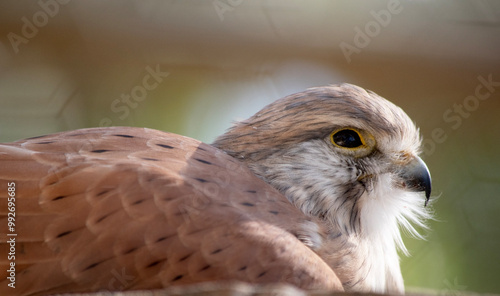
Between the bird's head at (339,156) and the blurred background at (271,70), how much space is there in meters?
0.57

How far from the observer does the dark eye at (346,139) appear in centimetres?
190

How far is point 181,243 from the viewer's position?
4.34ft

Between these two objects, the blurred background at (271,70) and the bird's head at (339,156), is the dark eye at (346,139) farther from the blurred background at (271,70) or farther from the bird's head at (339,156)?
the blurred background at (271,70)

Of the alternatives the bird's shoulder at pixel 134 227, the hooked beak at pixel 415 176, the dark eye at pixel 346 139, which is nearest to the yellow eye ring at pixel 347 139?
the dark eye at pixel 346 139

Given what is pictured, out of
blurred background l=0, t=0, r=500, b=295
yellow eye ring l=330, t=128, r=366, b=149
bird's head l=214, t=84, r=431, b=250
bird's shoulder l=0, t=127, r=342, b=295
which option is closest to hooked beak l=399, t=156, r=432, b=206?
bird's head l=214, t=84, r=431, b=250

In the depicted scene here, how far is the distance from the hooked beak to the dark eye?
0.56ft

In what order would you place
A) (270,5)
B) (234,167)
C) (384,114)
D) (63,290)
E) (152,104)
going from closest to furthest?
(63,290)
(234,167)
(384,114)
(270,5)
(152,104)

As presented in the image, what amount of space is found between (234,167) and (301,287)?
1.53 ft

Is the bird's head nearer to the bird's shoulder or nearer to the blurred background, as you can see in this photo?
the bird's shoulder

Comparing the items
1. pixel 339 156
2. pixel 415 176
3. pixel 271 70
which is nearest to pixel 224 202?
pixel 339 156

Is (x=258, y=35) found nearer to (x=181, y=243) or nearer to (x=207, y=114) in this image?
(x=207, y=114)

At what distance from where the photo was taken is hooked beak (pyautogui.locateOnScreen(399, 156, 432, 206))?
190 cm

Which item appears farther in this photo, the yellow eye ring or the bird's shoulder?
the yellow eye ring

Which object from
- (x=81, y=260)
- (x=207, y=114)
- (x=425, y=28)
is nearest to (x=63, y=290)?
(x=81, y=260)
